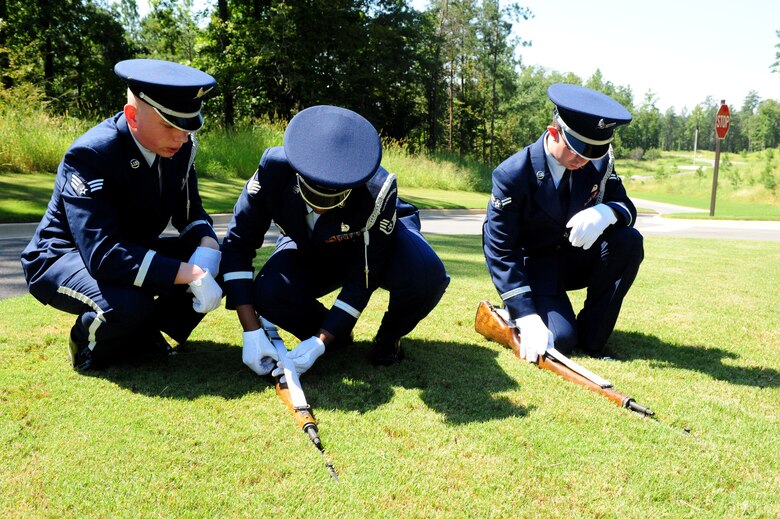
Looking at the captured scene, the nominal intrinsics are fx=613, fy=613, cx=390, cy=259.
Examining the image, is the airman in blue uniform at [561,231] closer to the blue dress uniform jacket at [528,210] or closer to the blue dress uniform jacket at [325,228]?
the blue dress uniform jacket at [528,210]

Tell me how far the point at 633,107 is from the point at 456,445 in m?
99.4

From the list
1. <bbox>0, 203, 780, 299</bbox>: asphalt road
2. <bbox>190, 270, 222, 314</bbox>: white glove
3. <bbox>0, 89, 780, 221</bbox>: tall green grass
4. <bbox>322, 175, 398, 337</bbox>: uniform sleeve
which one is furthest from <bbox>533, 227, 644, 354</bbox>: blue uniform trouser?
<bbox>0, 89, 780, 221</bbox>: tall green grass

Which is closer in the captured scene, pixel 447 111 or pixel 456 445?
pixel 456 445

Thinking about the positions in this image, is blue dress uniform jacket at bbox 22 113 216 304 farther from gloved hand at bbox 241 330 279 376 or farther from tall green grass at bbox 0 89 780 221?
tall green grass at bbox 0 89 780 221

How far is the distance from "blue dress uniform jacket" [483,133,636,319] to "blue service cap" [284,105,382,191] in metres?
1.10

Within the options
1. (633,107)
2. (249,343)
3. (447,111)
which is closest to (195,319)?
(249,343)

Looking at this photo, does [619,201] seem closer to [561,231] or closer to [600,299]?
[561,231]

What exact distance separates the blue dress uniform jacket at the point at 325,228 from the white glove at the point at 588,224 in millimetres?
1051

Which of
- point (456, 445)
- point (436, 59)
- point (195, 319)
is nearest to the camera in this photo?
point (456, 445)

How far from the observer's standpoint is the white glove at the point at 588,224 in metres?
3.38

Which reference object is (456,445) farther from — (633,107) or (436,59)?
(633,107)

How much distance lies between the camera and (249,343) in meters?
2.94

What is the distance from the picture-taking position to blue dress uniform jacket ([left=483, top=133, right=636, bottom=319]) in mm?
3514

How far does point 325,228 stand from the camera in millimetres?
3053
